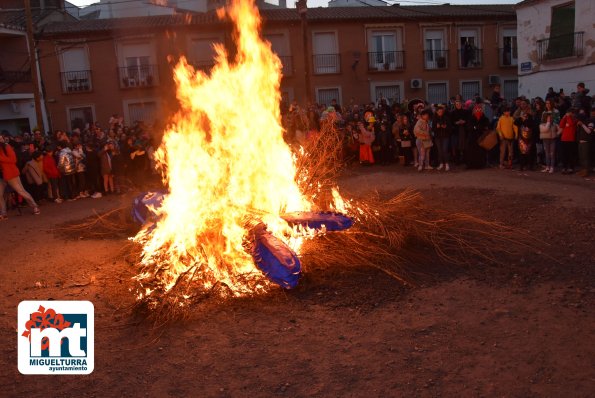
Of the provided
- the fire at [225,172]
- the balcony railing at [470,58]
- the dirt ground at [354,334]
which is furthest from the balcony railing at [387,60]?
the dirt ground at [354,334]

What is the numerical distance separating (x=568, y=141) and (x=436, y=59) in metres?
20.7

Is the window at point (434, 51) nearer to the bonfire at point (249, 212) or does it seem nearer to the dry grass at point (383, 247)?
the bonfire at point (249, 212)

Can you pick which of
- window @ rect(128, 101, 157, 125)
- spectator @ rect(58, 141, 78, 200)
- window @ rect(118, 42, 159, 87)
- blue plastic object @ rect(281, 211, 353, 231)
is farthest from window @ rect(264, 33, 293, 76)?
blue plastic object @ rect(281, 211, 353, 231)

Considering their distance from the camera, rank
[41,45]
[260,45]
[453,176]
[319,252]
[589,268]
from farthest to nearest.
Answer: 1. [41,45]
2. [453,176]
3. [260,45]
4. [319,252]
5. [589,268]

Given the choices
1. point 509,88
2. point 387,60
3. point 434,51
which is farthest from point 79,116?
point 509,88

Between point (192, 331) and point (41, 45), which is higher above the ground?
point (41, 45)

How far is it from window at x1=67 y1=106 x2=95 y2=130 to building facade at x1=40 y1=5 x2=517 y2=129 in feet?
0.18

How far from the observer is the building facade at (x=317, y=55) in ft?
93.5

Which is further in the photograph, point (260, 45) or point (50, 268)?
point (260, 45)

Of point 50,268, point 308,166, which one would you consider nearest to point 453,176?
point 308,166

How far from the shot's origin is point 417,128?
13883 mm

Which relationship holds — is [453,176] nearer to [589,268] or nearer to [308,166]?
[308,166]

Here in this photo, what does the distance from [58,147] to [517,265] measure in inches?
463

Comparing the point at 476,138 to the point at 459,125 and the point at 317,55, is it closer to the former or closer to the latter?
the point at 459,125
